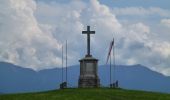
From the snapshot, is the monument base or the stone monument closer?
the monument base

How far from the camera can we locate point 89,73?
92.4 metres

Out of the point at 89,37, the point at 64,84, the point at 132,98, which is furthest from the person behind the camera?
the point at 89,37

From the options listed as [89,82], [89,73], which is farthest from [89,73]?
[89,82]

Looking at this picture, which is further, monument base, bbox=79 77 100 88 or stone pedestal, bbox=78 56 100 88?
stone pedestal, bbox=78 56 100 88

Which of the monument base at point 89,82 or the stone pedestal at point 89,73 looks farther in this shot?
the stone pedestal at point 89,73

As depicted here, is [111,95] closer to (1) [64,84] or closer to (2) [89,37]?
(1) [64,84]

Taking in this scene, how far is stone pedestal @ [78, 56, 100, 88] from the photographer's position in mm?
92000

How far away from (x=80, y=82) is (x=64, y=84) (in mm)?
4157

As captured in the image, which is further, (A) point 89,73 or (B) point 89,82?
(A) point 89,73

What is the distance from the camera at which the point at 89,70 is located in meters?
92.6

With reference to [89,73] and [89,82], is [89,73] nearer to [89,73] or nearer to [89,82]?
[89,73]

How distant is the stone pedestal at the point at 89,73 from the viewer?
302ft

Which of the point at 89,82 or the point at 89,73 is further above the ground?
the point at 89,73

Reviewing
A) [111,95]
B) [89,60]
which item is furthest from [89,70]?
[111,95]
